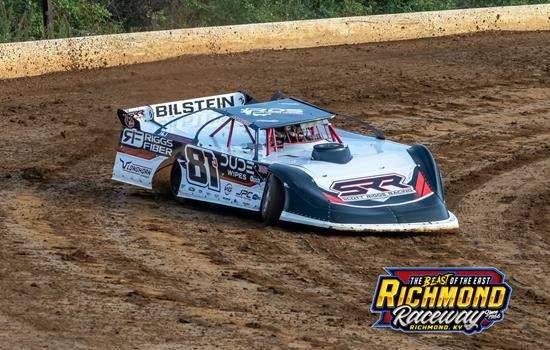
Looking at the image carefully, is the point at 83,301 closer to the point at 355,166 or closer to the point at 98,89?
the point at 355,166

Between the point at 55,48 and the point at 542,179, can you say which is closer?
the point at 542,179

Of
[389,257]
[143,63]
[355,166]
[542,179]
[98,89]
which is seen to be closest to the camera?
[389,257]

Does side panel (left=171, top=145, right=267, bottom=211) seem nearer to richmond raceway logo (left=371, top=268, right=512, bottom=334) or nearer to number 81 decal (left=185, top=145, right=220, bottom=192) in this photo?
number 81 decal (left=185, top=145, right=220, bottom=192)

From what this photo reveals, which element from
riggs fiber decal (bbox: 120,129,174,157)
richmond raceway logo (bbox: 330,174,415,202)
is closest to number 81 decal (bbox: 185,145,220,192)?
riggs fiber decal (bbox: 120,129,174,157)

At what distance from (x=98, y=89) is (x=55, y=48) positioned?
5.06 feet

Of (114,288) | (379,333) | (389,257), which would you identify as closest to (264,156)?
(389,257)

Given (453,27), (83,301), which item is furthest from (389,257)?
(453,27)

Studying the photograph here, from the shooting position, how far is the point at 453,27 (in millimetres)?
27719

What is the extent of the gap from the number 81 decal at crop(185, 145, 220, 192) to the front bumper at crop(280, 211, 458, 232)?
4.21 feet

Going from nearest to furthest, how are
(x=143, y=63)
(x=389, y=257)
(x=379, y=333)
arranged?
(x=379, y=333) → (x=389, y=257) → (x=143, y=63)

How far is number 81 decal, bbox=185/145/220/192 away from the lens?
14.9 metres

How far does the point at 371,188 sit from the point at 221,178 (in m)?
1.90

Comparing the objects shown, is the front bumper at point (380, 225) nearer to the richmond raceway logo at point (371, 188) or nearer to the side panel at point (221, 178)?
the richmond raceway logo at point (371, 188)

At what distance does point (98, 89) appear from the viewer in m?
22.2
